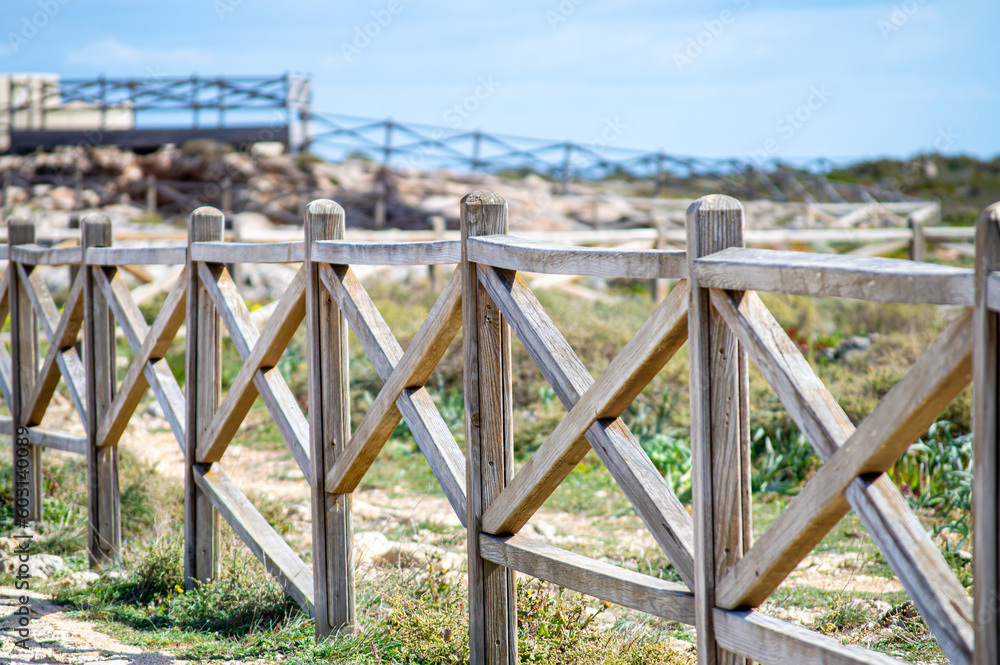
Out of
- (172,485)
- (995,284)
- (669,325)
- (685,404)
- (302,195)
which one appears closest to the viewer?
(995,284)

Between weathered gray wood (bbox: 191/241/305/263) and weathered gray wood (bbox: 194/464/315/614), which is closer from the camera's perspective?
weathered gray wood (bbox: 191/241/305/263)

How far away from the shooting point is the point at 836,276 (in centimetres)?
162

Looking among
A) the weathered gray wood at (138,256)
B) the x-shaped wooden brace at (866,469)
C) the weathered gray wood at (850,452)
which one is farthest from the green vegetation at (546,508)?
the weathered gray wood at (138,256)

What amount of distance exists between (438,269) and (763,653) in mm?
9399

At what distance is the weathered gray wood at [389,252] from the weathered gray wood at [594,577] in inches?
34.6

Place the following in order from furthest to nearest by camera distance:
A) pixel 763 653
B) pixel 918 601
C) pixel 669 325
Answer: pixel 669 325 < pixel 763 653 < pixel 918 601

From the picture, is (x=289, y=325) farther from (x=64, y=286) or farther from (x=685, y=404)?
(x=64, y=286)

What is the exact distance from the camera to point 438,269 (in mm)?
11031

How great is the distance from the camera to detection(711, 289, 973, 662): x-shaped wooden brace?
4.77ft

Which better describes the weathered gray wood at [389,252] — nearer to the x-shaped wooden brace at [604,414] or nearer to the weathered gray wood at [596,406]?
the x-shaped wooden brace at [604,414]

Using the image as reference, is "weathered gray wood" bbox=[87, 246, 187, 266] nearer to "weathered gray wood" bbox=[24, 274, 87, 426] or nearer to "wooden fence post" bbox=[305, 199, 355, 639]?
"weathered gray wood" bbox=[24, 274, 87, 426]

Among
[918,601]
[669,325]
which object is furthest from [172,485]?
[918,601]

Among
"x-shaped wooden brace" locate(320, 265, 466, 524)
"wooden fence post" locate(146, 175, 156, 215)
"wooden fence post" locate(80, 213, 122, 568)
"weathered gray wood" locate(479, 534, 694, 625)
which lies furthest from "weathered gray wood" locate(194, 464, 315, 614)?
"wooden fence post" locate(146, 175, 156, 215)

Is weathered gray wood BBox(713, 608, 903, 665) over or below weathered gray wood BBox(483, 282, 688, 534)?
below
